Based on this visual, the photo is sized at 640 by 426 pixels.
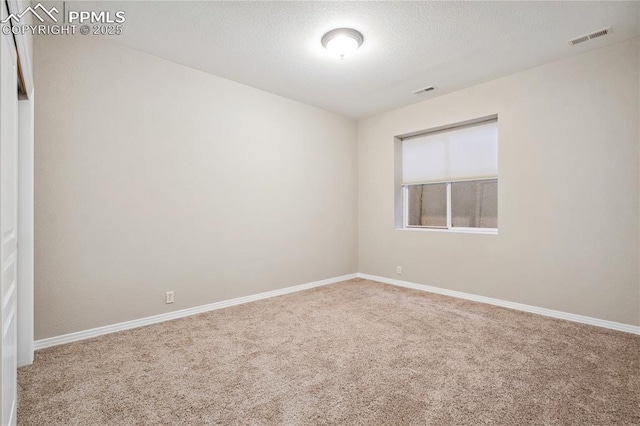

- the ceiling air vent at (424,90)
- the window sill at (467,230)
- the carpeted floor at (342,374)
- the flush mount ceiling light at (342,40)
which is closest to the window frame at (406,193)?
the window sill at (467,230)

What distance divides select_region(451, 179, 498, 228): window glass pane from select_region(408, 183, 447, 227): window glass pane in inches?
5.7

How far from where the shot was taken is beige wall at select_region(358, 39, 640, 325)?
9.52 feet

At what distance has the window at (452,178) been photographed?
13.0ft

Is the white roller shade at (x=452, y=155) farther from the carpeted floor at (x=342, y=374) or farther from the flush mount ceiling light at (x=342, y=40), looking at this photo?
the flush mount ceiling light at (x=342, y=40)

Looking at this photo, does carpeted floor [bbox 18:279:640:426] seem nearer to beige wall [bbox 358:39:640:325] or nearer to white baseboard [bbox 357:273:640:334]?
white baseboard [bbox 357:273:640:334]

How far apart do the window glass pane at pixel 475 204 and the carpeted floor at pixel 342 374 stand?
1310 millimetres

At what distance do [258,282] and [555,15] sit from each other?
12.9 feet

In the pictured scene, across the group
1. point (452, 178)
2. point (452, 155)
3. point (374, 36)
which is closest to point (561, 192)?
point (452, 178)

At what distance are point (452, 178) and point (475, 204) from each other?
0.46 m

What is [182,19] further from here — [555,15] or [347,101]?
[555,15]

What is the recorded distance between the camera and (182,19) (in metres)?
2.56

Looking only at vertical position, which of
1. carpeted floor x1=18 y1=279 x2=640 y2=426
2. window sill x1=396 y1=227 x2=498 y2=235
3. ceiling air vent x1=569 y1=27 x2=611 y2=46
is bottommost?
carpeted floor x1=18 y1=279 x2=640 y2=426

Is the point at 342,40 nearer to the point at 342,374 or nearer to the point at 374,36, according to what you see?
the point at 374,36

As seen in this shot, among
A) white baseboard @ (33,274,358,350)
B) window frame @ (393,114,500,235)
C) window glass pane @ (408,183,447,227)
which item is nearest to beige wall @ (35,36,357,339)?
white baseboard @ (33,274,358,350)
